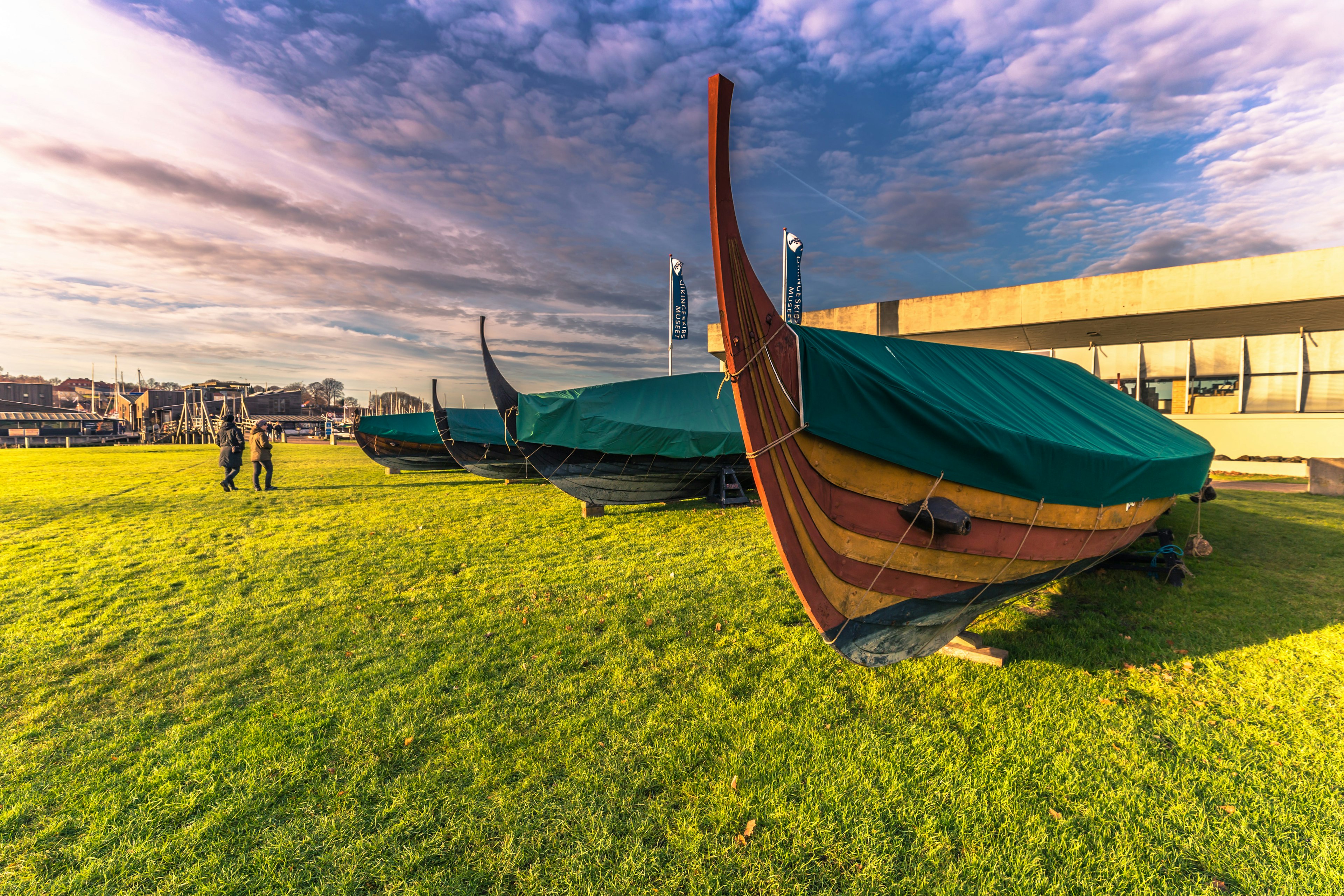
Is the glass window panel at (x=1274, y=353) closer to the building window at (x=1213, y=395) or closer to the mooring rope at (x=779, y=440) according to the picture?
the building window at (x=1213, y=395)

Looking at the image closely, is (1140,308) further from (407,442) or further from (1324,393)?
(407,442)

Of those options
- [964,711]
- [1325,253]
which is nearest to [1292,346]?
[1325,253]

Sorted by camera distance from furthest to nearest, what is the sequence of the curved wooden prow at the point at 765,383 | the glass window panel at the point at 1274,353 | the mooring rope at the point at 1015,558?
the glass window panel at the point at 1274,353 < the mooring rope at the point at 1015,558 < the curved wooden prow at the point at 765,383

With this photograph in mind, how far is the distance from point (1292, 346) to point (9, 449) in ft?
214

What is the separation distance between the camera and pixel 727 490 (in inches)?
458

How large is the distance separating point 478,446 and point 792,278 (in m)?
12.4

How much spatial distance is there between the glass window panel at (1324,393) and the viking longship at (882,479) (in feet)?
73.9

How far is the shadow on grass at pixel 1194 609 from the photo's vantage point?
4.59 m

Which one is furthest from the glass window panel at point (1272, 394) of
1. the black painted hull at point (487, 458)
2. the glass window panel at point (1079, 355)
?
the black painted hull at point (487, 458)

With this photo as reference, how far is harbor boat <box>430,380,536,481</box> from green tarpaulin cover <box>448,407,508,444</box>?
0.01m

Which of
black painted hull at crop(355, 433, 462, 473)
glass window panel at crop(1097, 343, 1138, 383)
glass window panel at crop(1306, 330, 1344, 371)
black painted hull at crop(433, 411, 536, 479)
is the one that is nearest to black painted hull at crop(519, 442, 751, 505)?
black painted hull at crop(433, 411, 536, 479)

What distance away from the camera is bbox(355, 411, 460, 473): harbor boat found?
1834 centimetres

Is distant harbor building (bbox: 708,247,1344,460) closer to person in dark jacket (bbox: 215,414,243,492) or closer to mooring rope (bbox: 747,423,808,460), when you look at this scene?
mooring rope (bbox: 747,423,808,460)

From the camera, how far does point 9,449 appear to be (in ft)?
106
